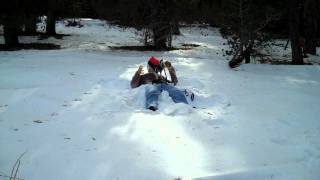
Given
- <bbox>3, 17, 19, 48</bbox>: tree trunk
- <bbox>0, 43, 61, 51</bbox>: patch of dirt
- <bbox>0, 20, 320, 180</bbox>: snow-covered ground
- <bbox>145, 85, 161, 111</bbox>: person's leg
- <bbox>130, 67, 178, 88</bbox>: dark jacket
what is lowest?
<bbox>0, 20, 320, 180</bbox>: snow-covered ground

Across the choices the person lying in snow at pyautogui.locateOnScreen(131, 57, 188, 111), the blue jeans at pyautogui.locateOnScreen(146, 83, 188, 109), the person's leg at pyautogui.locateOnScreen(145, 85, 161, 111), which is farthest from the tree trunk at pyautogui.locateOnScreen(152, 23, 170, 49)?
the person's leg at pyautogui.locateOnScreen(145, 85, 161, 111)

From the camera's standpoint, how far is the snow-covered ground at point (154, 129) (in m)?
4.61

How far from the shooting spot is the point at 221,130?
19.7ft

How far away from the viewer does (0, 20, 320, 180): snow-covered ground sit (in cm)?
461

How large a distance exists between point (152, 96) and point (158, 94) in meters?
0.18

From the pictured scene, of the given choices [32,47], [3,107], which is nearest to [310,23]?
[32,47]

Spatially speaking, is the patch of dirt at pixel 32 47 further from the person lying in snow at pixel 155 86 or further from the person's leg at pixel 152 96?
the person's leg at pixel 152 96

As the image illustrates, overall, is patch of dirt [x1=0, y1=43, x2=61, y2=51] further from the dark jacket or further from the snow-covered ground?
the dark jacket

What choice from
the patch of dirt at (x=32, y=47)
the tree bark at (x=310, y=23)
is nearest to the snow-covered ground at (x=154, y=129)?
the patch of dirt at (x=32, y=47)

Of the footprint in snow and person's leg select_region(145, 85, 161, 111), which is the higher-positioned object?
person's leg select_region(145, 85, 161, 111)

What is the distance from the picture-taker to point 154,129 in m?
5.84

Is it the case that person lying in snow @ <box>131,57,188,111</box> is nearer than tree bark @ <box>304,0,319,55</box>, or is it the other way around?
person lying in snow @ <box>131,57,188,111</box>

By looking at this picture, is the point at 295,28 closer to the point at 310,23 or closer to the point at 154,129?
the point at 310,23

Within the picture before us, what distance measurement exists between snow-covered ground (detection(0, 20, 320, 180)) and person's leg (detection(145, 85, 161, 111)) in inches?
4.7
